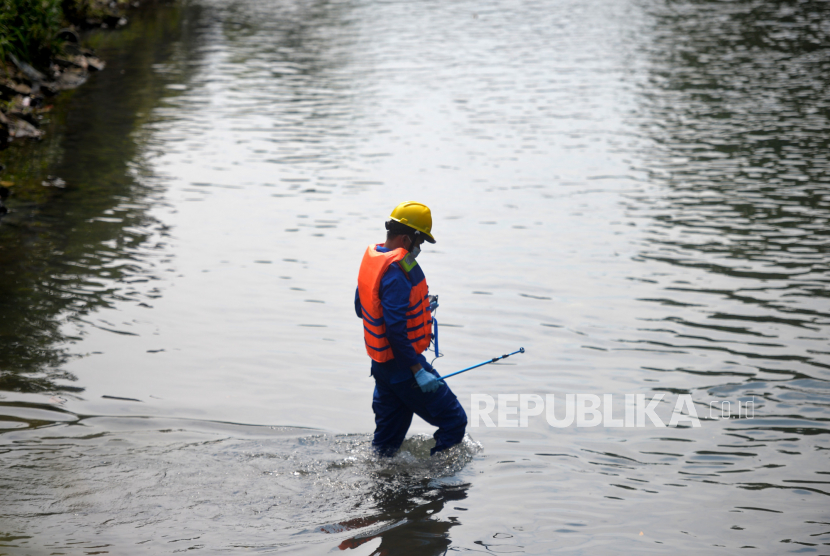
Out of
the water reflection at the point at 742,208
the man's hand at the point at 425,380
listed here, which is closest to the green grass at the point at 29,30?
the water reflection at the point at 742,208

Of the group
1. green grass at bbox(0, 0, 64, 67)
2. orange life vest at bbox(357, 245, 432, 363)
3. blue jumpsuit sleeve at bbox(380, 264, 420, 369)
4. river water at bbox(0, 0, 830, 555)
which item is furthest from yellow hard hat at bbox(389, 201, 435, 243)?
green grass at bbox(0, 0, 64, 67)

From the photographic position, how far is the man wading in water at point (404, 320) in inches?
228

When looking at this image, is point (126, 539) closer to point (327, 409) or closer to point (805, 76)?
point (327, 409)

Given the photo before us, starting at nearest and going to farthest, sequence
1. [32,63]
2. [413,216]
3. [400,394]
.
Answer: [413,216] → [400,394] → [32,63]

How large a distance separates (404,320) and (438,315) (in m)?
3.80

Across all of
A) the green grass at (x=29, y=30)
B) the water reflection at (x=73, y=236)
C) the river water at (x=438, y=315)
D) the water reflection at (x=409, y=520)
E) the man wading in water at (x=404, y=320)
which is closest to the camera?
the water reflection at (x=409, y=520)

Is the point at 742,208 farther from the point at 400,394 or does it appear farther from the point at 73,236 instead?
the point at 73,236

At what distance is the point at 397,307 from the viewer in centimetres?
577

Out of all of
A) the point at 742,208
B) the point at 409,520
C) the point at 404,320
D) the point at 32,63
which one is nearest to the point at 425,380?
the point at 404,320

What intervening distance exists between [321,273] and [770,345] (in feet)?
18.5

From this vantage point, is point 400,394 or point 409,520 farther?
point 400,394

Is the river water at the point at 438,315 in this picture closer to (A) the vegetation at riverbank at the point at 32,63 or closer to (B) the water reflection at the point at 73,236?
(B) the water reflection at the point at 73,236

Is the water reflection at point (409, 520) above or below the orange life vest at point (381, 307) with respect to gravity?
below

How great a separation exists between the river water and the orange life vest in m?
1.05
